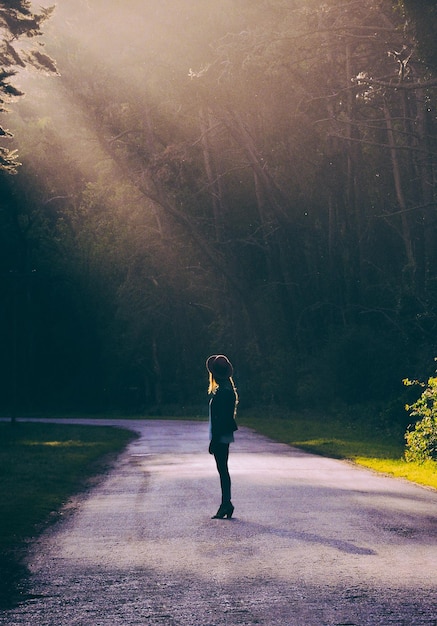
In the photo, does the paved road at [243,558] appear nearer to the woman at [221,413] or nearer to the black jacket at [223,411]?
the woman at [221,413]

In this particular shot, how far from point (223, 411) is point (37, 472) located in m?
9.49

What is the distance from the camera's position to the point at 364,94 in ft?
171

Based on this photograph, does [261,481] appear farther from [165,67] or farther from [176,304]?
[176,304]

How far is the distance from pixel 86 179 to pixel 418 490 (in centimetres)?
6428

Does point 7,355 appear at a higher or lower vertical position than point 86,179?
lower

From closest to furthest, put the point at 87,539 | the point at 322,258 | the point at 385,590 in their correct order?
the point at 385,590
the point at 87,539
the point at 322,258

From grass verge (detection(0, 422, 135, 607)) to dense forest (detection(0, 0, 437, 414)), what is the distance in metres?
12.4

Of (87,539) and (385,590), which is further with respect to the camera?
(87,539)

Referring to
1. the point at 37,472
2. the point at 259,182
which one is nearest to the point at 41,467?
the point at 37,472

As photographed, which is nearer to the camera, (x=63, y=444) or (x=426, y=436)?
(x=426, y=436)

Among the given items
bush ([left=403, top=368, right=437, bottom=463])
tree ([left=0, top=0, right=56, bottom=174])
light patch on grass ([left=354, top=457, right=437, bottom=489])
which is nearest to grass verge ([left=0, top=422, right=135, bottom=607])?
light patch on grass ([left=354, top=457, right=437, bottom=489])

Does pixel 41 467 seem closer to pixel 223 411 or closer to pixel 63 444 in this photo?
pixel 63 444

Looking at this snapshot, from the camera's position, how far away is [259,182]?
56.6 meters

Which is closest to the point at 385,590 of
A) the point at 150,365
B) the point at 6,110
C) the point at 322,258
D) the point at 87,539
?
the point at 87,539
